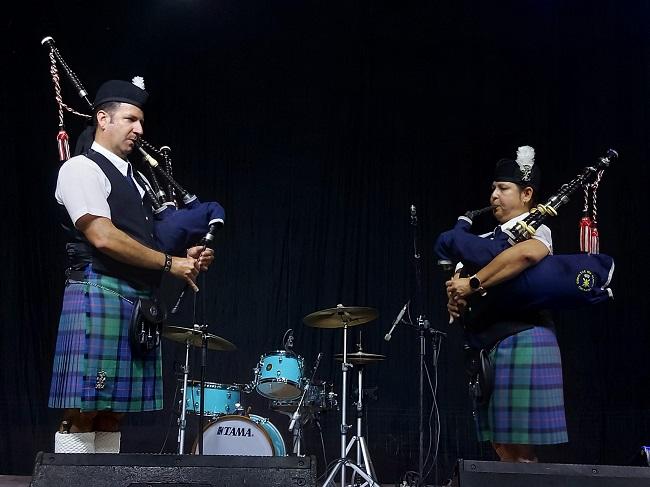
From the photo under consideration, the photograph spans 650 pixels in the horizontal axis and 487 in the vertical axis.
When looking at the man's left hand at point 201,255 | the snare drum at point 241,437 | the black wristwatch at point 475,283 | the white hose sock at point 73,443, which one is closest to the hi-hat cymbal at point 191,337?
the snare drum at point 241,437

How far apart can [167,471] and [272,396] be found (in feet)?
8.12

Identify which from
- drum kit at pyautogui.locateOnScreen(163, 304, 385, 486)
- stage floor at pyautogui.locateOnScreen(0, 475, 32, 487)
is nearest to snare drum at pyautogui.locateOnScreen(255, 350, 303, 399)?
drum kit at pyautogui.locateOnScreen(163, 304, 385, 486)

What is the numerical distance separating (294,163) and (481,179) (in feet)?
4.01

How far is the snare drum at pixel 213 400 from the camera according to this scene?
4.20m

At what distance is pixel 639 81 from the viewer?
15.8 ft

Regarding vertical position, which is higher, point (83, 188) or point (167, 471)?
point (83, 188)

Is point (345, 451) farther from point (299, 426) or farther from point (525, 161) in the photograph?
point (525, 161)

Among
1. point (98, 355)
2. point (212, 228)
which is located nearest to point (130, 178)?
point (212, 228)

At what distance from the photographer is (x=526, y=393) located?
2480mm

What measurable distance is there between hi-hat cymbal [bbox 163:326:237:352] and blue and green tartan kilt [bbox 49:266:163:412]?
1.61 meters

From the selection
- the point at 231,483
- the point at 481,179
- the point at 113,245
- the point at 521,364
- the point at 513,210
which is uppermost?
the point at 481,179

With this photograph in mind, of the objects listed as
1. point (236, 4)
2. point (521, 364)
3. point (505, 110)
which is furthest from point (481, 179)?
point (521, 364)

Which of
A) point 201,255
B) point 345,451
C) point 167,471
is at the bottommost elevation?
point 345,451

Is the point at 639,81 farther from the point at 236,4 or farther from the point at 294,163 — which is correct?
the point at 236,4
